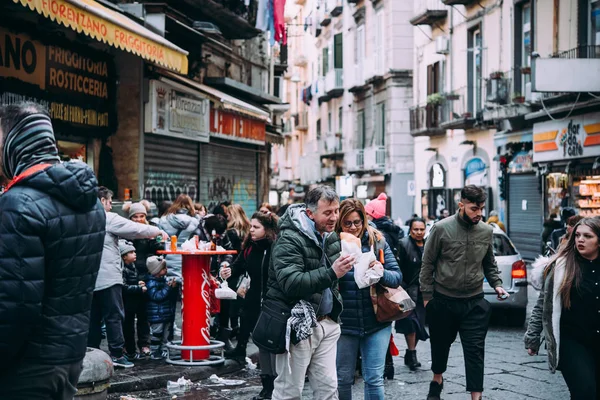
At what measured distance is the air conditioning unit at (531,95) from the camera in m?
23.4

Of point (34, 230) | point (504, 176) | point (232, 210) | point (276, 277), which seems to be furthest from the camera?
point (504, 176)

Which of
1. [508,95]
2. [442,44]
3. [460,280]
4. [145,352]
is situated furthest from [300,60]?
[460,280]

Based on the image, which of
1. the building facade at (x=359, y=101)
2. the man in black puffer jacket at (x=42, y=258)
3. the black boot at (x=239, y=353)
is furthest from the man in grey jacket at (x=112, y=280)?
the building facade at (x=359, y=101)

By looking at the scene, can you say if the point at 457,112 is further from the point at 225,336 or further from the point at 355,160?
the point at 225,336

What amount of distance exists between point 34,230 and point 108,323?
585 centimetres

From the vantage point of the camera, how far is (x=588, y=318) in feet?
19.7

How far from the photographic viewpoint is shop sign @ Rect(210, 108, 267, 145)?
20547mm

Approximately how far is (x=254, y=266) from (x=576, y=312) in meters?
4.10

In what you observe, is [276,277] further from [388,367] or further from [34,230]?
[388,367]

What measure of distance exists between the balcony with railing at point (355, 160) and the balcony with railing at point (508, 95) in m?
15.0

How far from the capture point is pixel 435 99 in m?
31.7

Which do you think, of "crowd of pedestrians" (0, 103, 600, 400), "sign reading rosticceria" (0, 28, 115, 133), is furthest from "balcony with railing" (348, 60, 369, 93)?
"crowd of pedestrians" (0, 103, 600, 400)

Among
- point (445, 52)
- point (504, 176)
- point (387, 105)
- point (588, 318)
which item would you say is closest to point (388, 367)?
point (588, 318)

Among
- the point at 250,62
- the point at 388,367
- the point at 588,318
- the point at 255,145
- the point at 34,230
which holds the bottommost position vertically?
the point at 388,367
